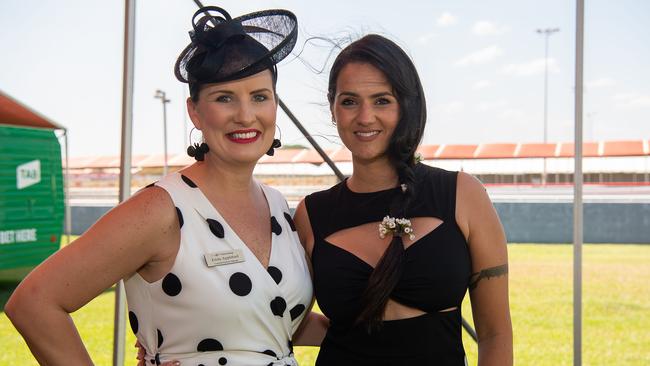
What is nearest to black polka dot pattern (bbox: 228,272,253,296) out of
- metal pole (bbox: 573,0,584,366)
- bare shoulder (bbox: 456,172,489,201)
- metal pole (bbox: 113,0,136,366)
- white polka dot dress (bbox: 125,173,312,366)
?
white polka dot dress (bbox: 125,173,312,366)

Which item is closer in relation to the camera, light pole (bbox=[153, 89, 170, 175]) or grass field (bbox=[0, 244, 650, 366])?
light pole (bbox=[153, 89, 170, 175])

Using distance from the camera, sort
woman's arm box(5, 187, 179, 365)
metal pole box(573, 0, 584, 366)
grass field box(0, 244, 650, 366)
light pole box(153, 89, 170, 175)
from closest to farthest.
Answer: woman's arm box(5, 187, 179, 365), metal pole box(573, 0, 584, 366), light pole box(153, 89, 170, 175), grass field box(0, 244, 650, 366)

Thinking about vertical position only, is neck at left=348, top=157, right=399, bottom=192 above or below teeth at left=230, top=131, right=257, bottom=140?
below

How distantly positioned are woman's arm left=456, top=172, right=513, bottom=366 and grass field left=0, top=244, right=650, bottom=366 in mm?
3010

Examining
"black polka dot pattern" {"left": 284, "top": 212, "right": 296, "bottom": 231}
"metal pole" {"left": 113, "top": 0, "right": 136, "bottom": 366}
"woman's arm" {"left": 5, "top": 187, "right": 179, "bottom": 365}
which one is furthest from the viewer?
"metal pole" {"left": 113, "top": 0, "right": 136, "bottom": 366}

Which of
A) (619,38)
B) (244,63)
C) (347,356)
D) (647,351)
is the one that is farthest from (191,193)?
(647,351)

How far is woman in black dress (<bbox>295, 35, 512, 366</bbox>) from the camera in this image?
4.81 feet

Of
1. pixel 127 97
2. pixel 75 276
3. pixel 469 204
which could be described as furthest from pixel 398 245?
pixel 127 97

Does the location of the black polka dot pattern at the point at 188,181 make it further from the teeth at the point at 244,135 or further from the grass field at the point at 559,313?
the grass field at the point at 559,313

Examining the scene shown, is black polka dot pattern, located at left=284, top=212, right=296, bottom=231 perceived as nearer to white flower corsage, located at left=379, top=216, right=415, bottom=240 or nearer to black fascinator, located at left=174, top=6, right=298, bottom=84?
white flower corsage, located at left=379, top=216, right=415, bottom=240

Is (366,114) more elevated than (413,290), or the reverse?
(366,114)

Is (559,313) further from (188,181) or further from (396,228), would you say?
(188,181)

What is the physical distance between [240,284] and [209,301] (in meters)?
0.08

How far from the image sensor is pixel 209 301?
130cm
